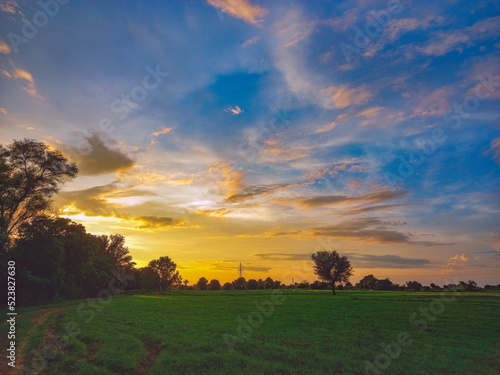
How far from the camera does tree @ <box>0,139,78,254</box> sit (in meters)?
42.9

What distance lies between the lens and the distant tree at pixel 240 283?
593 ft

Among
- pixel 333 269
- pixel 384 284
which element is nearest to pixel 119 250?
pixel 333 269

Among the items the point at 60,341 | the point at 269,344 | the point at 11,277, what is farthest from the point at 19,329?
the point at 11,277

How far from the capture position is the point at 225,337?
21.2m

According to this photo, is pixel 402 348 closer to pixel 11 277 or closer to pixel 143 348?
A: pixel 143 348

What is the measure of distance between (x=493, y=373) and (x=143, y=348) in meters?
20.1

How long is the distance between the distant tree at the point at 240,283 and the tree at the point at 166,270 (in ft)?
123

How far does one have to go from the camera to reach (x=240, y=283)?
183 metres

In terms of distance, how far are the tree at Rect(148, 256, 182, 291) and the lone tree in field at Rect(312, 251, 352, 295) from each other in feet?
376

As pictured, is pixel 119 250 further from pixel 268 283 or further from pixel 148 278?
pixel 268 283

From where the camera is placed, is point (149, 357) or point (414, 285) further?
point (414, 285)

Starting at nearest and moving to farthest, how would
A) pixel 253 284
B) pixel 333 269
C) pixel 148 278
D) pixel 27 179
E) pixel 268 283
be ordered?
pixel 27 179 < pixel 333 269 < pixel 148 278 < pixel 268 283 < pixel 253 284

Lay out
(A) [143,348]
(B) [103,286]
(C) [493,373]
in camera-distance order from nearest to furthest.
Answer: (C) [493,373], (A) [143,348], (B) [103,286]

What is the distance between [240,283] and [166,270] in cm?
4917
